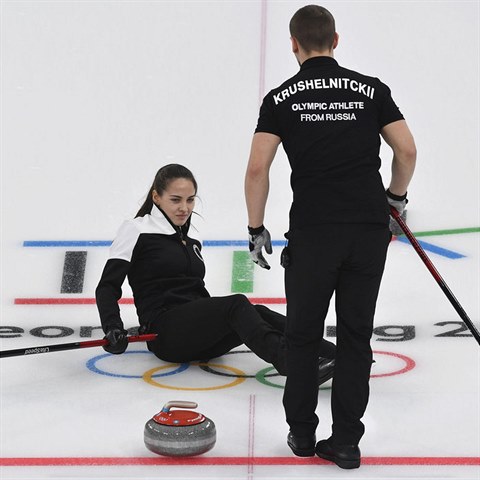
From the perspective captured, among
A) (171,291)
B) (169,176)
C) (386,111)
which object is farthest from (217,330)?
(386,111)

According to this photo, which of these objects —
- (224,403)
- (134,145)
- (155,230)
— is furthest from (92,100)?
(224,403)

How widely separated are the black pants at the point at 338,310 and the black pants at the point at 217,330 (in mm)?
502

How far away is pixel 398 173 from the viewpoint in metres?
2.86

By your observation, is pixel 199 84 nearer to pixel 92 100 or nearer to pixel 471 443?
pixel 92 100

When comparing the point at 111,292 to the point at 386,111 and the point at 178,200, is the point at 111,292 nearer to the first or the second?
the point at 178,200

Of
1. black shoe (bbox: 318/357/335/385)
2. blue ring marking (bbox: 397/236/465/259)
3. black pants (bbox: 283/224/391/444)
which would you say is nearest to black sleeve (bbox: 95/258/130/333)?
black shoe (bbox: 318/357/335/385)

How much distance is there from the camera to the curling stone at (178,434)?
2.77 m

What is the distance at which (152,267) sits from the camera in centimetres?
388

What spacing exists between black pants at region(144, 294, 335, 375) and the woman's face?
15.5 inches

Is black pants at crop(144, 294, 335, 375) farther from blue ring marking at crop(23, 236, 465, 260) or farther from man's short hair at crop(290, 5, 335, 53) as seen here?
Result: blue ring marking at crop(23, 236, 465, 260)

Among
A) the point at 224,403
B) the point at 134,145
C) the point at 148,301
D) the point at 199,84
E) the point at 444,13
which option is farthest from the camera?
the point at 444,13

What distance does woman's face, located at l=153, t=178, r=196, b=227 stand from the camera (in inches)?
153

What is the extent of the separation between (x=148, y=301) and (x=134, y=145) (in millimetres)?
2513

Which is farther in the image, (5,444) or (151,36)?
(151,36)
